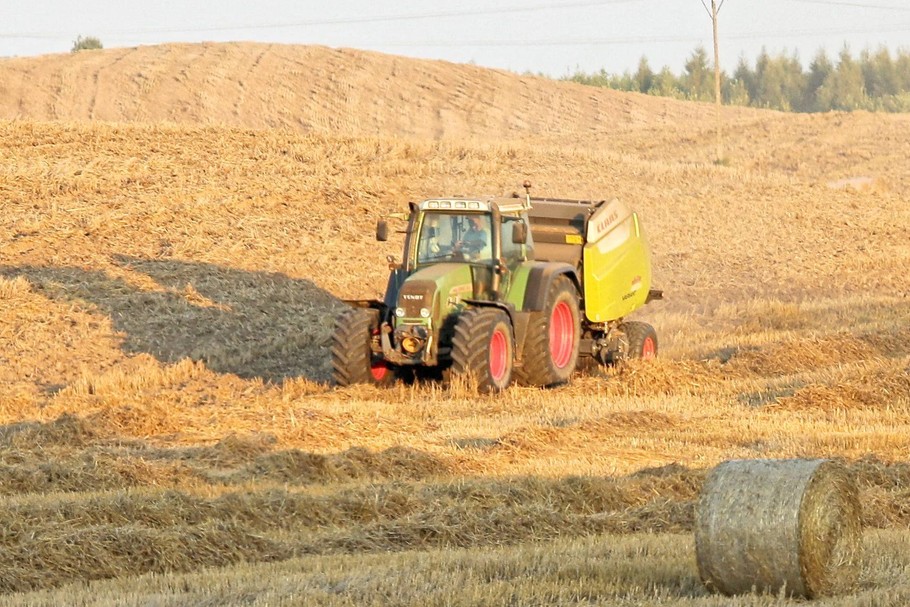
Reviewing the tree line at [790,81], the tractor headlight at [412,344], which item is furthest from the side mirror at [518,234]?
the tree line at [790,81]

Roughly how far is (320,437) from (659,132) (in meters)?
38.6

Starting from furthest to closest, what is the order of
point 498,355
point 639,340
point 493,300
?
point 639,340 → point 493,300 → point 498,355

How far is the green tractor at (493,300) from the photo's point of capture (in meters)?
15.6

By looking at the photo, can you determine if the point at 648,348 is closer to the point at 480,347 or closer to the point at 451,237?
the point at 451,237

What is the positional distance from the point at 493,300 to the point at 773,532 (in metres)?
9.43

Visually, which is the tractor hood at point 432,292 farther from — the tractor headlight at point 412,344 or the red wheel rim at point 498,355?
the red wheel rim at point 498,355

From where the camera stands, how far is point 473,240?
53.8ft

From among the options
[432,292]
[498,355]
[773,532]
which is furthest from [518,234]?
[773,532]

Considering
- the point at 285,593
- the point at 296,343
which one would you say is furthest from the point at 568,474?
the point at 296,343

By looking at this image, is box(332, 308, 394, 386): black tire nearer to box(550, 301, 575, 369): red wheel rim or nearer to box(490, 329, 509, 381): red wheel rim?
box(490, 329, 509, 381): red wheel rim

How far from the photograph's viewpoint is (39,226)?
2458 cm

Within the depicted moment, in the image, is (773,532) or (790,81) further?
(790,81)

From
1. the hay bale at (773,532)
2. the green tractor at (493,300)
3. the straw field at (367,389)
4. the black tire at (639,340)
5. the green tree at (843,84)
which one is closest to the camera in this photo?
the hay bale at (773,532)

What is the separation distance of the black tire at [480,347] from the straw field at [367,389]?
0.24 m
